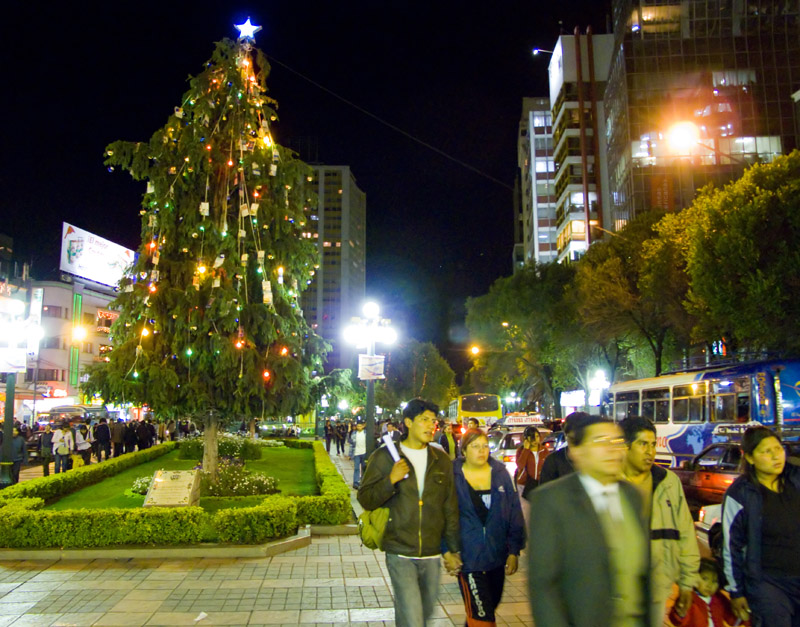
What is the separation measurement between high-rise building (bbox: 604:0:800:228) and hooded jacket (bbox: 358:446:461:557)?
5045cm

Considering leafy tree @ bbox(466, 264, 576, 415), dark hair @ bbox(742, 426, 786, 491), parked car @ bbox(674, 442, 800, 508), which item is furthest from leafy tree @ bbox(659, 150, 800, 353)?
dark hair @ bbox(742, 426, 786, 491)

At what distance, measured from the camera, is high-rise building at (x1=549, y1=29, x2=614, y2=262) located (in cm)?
6938

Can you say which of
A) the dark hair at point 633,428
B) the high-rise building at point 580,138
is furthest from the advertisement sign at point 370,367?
the high-rise building at point 580,138

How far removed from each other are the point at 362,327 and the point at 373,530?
14.6m

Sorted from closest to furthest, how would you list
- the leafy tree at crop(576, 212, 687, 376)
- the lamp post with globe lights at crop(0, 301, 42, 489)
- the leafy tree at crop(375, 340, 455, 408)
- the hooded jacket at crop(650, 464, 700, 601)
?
1. the hooded jacket at crop(650, 464, 700, 601)
2. the lamp post with globe lights at crop(0, 301, 42, 489)
3. the leafy tree at crop(576, 212, 687, 376)
4. the leafy tree at crop(375, 340, 455, 408)

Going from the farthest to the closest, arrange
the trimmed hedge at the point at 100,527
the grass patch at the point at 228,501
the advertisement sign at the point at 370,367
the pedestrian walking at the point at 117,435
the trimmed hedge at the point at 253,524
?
the pedestrian walking at the point at 117,435 → the advertisement sign at the point at 370,367 → the grass patch at the point at 228,501 → the trimmed hedge at the point at 253,524 → the trimmed hedge at the point at 100,527

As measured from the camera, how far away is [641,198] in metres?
52.2

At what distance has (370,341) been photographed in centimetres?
1878

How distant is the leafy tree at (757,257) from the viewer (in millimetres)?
21781

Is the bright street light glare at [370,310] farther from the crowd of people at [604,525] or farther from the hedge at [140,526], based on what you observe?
the crowd of people at [604,525]

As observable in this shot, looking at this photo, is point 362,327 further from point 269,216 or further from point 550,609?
point 550,609

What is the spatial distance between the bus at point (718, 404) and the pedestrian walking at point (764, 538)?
593 inches

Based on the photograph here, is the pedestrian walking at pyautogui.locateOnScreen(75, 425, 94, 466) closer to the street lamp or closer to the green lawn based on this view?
the green lawn

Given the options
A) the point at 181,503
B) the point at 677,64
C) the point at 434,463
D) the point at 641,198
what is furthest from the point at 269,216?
the point at 677,64
